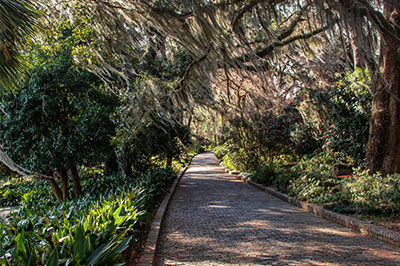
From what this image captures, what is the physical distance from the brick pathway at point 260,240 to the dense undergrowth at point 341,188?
66cm

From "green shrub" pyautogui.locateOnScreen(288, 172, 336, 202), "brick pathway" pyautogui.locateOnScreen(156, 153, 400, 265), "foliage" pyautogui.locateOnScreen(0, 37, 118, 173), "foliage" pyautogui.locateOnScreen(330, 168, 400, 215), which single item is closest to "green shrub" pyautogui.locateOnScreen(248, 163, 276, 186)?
"green shrub" pyautogui.locateOnScreen(288, 172, 336, 202)

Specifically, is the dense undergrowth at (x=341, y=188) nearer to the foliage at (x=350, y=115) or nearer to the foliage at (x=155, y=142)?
the foliage at (x=350, y=115)

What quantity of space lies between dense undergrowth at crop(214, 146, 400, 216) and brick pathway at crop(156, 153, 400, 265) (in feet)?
2.15

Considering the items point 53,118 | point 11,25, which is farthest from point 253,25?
point 53,118

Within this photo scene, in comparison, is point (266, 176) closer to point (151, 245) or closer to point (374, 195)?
point (374, 195)

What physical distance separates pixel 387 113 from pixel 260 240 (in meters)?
5.12

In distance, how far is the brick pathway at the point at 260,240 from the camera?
4.08 m

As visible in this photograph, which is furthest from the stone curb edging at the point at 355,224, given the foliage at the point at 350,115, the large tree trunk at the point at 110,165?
the large tree trunk at the point at 110,165

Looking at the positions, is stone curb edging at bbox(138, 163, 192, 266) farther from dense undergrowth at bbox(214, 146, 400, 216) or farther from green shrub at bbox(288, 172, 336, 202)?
Result: green shrub at bbox(288, 172, 336, 202)

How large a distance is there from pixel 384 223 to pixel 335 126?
562 centimetres

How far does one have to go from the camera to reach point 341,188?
26.6 feet

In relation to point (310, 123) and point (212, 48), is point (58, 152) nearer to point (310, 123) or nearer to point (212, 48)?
point (212, 48)

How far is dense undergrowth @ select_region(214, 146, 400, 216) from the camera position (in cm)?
608

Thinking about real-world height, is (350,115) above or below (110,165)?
above
